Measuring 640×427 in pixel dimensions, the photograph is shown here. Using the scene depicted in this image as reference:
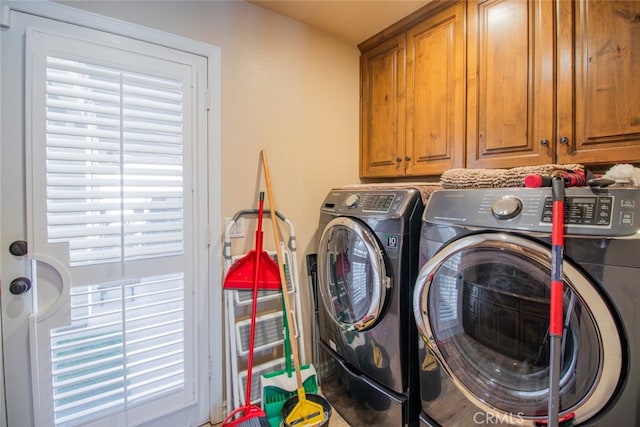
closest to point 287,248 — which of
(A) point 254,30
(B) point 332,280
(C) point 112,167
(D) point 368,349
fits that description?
(B) point 332,280

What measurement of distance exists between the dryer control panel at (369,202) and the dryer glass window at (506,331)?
13.9 inches

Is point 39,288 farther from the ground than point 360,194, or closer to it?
closer to it

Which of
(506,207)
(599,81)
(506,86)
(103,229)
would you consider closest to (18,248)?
(103,229)

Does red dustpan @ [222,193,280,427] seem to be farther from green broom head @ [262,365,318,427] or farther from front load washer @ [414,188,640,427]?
front load washer @ [414,188,640,427]

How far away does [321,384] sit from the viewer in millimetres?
1860

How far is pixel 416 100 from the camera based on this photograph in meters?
1.84

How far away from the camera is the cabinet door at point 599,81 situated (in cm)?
109

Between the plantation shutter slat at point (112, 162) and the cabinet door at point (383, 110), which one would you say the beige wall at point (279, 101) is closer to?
the cabinet door at point (383, 110)

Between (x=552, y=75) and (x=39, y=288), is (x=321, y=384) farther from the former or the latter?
(x=552, y=75)

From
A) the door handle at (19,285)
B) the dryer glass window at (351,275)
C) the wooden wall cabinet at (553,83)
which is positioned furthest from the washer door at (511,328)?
the door handle at (19,285)

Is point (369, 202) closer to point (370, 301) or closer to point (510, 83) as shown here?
point (370, 301)

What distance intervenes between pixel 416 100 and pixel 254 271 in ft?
4.64

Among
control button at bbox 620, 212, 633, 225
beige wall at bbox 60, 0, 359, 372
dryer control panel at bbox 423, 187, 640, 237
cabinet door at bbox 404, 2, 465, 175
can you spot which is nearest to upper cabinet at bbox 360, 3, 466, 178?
cabinet door at bbox 404, 2, 465, 175

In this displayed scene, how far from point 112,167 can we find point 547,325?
1.78 m
